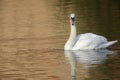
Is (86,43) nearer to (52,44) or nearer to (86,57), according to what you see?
(52,44)

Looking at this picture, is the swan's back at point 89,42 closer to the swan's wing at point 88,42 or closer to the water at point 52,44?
the swan's wing at point 88,42

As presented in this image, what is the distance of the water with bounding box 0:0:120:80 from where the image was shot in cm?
1420

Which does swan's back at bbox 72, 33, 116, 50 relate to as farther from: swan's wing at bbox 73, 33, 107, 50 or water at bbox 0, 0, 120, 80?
water at bbox 0, 0, 120, 80

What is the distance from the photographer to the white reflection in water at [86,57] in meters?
15.0

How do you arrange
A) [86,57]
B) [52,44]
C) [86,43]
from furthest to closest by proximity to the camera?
1. [52,44]
2. [86,43]
3. [86,57]

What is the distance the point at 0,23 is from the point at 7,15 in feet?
10.4

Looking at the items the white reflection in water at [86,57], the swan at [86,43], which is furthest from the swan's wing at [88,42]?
the white reflection in water at [86,57]

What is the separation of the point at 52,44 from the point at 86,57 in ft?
7.60

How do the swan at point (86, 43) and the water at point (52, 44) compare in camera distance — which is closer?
the water at point (52, 44)

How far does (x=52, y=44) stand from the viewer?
18.4 metres

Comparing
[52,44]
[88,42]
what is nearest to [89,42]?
[88,42]

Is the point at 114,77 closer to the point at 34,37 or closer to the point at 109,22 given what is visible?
the point at 34,37

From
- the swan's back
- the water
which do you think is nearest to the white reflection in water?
the water

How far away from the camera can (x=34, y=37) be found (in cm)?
2050
